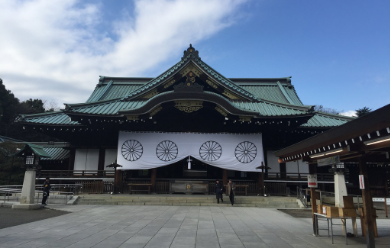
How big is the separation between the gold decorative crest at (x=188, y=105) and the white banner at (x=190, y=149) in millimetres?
1813

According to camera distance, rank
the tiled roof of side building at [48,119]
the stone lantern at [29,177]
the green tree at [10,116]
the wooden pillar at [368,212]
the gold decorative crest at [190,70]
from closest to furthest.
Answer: the wooden pillar at [368,212] < the stone lantern at [29,177] < the tiled roof of side building at [48,119] < the gold decorative crest at [190,70] < the green tree at [10,116]

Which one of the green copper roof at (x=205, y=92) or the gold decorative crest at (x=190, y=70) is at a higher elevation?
the gold decorative crest at (x=190, y=70)

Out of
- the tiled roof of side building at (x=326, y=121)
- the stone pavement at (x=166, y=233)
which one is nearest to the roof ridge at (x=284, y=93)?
the tiled roof of side building at (x=326, y=121)

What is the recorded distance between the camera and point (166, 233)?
24.8 ft

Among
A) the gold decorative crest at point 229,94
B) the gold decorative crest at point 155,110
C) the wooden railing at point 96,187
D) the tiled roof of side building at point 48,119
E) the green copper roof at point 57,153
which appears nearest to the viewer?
the gold decorative crest at point 155,110

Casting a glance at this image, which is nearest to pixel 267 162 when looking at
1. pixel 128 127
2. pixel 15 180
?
pixel 128 127

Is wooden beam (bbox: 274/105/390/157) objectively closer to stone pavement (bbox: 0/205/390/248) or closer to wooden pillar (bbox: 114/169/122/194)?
stone pavement (bbox: 0/205/390/248)

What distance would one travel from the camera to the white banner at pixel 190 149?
1684 cm

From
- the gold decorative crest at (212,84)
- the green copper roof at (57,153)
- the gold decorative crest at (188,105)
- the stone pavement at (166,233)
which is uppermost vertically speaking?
the gold decorative crest at (212,84)

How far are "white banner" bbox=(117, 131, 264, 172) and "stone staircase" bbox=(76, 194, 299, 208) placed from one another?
7.54 feet

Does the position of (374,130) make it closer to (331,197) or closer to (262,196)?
(262,196)

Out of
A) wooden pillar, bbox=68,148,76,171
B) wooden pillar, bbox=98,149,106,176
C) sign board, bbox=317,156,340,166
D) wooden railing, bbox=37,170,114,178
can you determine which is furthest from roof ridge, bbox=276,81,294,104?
wooden pillar, bbox=68,148,76,171

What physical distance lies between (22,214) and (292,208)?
13.6 m

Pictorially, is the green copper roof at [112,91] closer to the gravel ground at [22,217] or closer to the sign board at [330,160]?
the gravel ground at [22,217]
